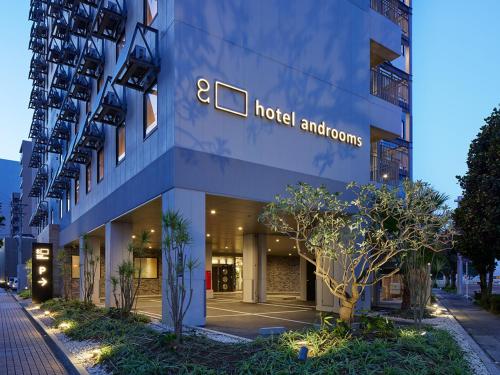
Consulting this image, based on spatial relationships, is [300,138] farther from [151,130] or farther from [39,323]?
[39,323]

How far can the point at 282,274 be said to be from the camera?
4191 cm

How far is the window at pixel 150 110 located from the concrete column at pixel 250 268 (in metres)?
12.1

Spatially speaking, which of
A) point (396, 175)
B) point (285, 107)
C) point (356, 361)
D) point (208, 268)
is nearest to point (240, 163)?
point (285, 107)

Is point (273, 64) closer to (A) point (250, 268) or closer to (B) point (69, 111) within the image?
(A) point (250, 268)

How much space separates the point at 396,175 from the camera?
80.7 ft

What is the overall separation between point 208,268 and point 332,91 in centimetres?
1565

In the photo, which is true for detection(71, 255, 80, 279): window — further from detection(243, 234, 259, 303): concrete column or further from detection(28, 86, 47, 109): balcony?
detection(28, 86, 47, 109): balcony

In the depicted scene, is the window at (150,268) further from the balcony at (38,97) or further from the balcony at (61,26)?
the balcony at (38,97)

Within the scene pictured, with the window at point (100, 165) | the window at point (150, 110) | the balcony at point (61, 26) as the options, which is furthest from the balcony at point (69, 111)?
the window at point (150, 110)

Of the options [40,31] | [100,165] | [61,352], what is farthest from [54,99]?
[61,352]

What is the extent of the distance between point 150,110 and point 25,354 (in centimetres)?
850

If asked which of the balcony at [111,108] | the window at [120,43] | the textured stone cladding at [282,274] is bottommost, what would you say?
the textured stone cladding at [282,274]

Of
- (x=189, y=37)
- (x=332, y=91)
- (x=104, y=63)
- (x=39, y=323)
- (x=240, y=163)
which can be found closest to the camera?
(x=189, y=37)

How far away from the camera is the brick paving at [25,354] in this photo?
10.1 metres
